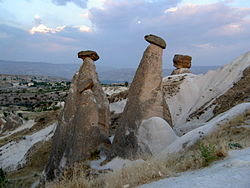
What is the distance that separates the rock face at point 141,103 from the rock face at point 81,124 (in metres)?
1.14

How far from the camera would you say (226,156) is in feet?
17.3

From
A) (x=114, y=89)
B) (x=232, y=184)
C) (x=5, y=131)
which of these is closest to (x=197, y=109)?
(x=232, y=184)

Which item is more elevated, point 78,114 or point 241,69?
point 241,69

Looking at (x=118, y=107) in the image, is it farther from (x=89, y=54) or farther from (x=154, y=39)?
(x=154, y=39)

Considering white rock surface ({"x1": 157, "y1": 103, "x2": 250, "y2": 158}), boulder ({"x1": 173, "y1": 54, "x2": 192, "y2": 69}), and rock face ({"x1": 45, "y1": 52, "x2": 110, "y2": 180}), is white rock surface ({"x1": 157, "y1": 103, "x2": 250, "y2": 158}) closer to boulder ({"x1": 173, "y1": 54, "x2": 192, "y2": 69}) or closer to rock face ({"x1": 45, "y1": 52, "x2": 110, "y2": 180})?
rock face ({"x1": 45, "y1": 52, "x2": 110, "y2": 180})

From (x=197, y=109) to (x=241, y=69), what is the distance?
161 inches

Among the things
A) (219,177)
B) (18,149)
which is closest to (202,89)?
(18,149)

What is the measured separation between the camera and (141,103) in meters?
9.89

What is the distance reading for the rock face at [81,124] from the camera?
34.2ft

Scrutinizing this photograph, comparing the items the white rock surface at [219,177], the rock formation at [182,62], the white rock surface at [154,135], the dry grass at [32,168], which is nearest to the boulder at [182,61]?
the rock formation at [182,62]

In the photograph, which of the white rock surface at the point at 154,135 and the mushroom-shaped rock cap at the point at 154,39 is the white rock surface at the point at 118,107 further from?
the white rock surface at the point at 154,135

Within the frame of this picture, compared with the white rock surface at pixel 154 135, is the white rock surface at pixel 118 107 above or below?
below

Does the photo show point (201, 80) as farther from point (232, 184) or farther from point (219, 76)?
point (232, 184)

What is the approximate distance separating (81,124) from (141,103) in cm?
234
